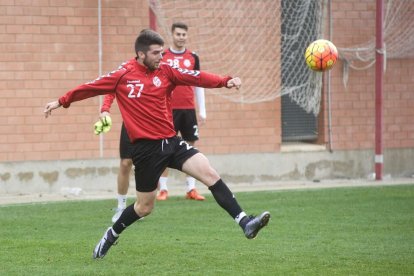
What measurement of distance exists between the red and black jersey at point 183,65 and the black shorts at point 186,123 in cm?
7

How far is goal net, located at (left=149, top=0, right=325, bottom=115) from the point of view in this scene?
14477mm

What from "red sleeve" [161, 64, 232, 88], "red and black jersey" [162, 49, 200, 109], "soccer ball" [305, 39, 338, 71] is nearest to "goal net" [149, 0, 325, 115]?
"red and black jersey" [162, 49, 200, 109]

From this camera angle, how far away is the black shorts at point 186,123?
12.4 meters

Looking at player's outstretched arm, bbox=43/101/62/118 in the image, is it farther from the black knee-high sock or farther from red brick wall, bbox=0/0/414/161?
red brick wall, bbox=0/0/414/161

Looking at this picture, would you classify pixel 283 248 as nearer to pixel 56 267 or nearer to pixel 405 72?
pixel 56 267

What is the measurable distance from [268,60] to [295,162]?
170 centimetres

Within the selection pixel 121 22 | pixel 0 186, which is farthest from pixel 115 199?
pixel 121 22

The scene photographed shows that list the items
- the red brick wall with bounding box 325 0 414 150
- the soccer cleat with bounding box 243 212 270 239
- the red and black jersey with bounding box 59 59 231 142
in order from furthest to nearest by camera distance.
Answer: the red brick wall with bounding box 325 0 414 150
the red and black jersey with bounding box 59 59 231 142
the soccer cleat with bounding box 243 212 270 239

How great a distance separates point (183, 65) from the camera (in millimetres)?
12117

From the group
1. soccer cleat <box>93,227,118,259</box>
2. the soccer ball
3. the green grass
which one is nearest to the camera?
the green grass

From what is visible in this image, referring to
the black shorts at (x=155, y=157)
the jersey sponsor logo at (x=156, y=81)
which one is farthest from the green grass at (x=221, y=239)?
the jersey sponsor logo at (x=156, y=81)

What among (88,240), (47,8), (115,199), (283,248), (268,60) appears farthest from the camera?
(268,60)

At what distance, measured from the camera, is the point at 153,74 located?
816 centimetres

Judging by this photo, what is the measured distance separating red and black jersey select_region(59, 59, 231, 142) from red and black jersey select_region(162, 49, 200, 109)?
3721 millimetres
